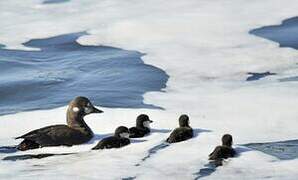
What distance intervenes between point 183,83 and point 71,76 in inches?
90.7

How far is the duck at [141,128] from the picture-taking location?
10.2 metres

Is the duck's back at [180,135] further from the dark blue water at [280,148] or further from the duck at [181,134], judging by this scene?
the dark blue water at [280,148]

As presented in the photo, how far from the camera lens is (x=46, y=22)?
20.4 m

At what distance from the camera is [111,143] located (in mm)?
9664

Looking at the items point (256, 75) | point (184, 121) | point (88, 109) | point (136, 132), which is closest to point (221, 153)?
point (184, 121)

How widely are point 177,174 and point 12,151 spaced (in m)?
2.31

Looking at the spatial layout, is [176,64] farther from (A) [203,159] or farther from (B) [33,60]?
(A) [203,159]

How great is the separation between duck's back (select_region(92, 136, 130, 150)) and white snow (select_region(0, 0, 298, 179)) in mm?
87

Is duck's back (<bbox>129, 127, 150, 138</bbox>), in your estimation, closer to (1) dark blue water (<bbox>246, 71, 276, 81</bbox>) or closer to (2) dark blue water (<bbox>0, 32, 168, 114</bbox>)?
(2) dark blue water (<bbox>0, 32, 168, 114</bbox>)

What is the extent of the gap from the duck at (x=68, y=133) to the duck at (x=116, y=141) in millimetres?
440

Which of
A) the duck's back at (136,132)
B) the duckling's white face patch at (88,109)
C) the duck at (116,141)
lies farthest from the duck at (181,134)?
the duckling's white face patch at (88,109)

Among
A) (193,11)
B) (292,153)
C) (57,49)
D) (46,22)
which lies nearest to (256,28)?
(193,11)

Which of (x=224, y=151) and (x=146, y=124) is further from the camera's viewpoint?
(x=146, y=124)

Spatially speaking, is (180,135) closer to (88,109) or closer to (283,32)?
(88,109)
